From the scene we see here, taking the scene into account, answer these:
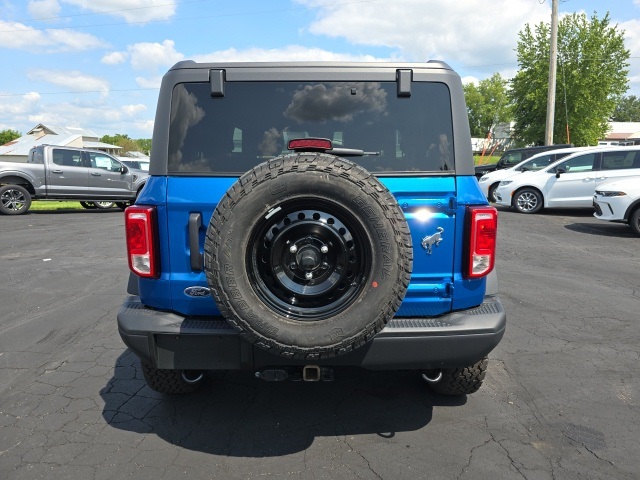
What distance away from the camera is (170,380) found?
10.6 feet

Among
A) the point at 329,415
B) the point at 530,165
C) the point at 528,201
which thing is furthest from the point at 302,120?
the point at 530,165

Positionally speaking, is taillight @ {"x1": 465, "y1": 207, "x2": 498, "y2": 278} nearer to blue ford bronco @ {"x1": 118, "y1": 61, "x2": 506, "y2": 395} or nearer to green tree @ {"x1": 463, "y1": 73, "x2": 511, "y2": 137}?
blue ford bronco @ {"x1": 118, "y1": 61, "x2": 506, "y2": 395}

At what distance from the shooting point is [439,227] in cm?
270

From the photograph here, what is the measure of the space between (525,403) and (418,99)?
6.95ft

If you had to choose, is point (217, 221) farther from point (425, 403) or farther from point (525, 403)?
point (525, 403)

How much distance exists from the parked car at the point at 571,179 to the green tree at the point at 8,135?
9649 cm

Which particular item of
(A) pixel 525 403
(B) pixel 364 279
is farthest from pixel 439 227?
(A) pixel 525 403

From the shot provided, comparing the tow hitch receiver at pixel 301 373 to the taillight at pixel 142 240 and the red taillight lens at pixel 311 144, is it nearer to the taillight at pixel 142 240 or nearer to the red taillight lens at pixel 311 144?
the taillight at pixel 142 240

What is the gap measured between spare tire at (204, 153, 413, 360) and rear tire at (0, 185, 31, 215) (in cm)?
1418

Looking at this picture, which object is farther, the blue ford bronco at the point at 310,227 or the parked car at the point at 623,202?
the parked car at the point at 623,202

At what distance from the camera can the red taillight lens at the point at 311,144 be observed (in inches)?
99.4

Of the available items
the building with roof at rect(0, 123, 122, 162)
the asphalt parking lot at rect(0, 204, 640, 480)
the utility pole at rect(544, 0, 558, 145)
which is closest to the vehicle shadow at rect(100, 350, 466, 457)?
the asphalt parking lot at rect(0, 204, 640, 480)

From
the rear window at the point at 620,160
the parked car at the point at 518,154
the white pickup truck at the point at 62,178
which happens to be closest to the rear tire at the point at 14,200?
the white pickup truck at the point at 62,178

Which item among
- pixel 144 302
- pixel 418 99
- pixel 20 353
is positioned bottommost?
pixel 20 353
